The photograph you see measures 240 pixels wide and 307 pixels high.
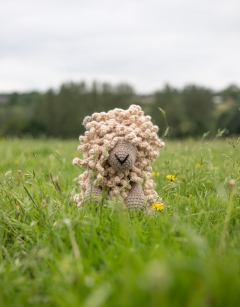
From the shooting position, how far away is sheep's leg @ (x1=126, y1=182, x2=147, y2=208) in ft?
8.29

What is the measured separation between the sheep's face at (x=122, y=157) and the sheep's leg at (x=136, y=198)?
0.57ft

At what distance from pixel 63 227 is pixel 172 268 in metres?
0.93

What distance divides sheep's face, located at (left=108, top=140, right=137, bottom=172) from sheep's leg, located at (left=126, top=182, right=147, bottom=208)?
0.57ft

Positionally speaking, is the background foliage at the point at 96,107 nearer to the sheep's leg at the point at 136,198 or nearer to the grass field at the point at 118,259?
the sheep's leg at the point at 136,198

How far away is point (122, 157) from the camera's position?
2.46 m

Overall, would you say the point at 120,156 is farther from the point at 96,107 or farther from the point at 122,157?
the point at 96,107

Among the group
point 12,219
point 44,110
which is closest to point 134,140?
point 12,219

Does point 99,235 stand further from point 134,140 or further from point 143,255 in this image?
point 134,140

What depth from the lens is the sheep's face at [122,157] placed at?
2473 millimetres

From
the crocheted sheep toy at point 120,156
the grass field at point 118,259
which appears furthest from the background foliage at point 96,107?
the grass field at point 118,259

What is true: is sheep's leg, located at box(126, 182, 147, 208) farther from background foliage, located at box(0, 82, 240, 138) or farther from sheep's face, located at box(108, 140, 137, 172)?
background foliage, located at box(0, 82, 240, 138)

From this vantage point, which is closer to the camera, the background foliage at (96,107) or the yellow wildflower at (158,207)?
the yellow wildflower at (158,207)

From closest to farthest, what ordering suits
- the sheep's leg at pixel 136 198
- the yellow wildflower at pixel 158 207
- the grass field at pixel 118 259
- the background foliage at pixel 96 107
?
the grass field at pixel 118 259
the yellow wildflower at pixel 158 207
the sheep's leg at pixel 136 198
the background foliage at pixel 96 107

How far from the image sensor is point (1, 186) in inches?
99.7
